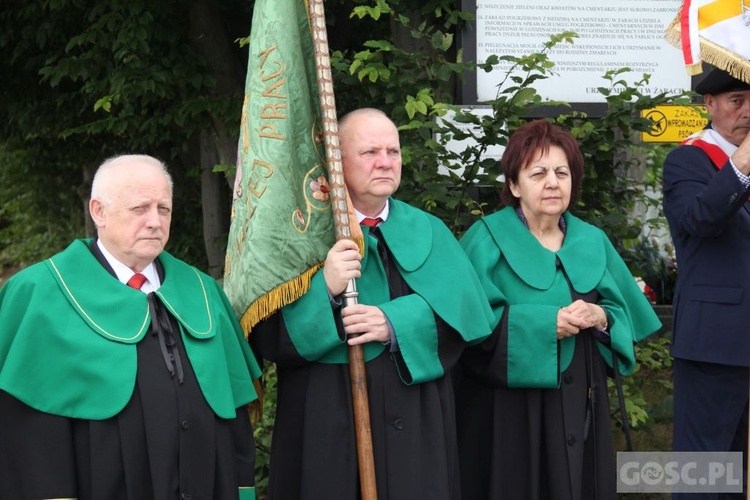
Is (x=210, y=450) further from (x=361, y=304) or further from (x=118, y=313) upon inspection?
(x=361, y=304)

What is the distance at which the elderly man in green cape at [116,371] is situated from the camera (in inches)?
122

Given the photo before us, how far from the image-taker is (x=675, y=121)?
18.0 feet

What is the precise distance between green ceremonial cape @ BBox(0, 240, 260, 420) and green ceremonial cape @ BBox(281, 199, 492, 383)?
436 millimetres

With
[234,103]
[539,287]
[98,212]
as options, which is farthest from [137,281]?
[234,103]

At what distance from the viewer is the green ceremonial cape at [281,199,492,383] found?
143 inches

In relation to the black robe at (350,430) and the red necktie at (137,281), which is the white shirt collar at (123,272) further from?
the black robe at (350,430)

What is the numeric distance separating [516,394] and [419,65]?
1.90 metres

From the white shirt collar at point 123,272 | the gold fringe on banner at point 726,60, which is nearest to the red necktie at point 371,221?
the white shirt collar at point 123,272

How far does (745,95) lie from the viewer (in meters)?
A: 4.25

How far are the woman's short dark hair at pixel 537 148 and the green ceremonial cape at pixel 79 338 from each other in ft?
4.92

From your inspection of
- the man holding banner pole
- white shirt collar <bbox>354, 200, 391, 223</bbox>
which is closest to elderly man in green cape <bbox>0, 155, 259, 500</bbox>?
white shirt collar <bbox>354, 200, 391, 223</bbox>

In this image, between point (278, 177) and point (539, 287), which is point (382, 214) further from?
point (539, 287)

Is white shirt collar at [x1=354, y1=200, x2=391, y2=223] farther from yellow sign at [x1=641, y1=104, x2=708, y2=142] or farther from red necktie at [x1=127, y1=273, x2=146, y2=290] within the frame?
yellow sign at [x1=641, y1=104, x2=708, y2=142]

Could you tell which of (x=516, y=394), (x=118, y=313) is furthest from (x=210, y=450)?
(x=516, y=394)
